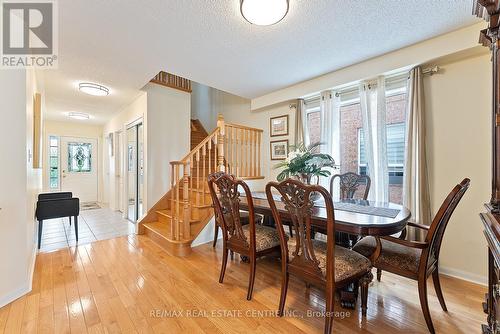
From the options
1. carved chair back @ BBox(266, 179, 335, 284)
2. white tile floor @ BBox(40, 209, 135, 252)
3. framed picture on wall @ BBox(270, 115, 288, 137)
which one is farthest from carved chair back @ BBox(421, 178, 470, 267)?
white tile floor @ BBox(40, 209, 135, 252)

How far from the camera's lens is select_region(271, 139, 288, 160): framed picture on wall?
3.96 meters

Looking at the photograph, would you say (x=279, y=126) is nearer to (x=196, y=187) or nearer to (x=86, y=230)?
(x=196, y=187)

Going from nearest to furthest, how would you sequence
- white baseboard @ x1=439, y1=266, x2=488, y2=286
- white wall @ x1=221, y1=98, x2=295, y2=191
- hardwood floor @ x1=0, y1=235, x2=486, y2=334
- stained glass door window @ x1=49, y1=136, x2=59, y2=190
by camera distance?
hardwood floor @ x1=0, y1=235, x2=486, y2=334 → white baseboard @ x1=439, y1=266, x2=488, y2=286 → white wall @ x1=221, y1=98, x2=295, y2=191 → stained glass door window @ x1=49, y1=136, x2=59, y2=190

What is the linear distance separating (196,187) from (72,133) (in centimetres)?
514

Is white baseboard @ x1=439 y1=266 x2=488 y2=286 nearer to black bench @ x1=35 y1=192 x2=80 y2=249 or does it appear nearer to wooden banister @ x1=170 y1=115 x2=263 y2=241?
wooden banister @ x1=170 y1=115 x2=263 y2=241

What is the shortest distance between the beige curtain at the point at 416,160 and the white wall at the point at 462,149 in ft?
0.39

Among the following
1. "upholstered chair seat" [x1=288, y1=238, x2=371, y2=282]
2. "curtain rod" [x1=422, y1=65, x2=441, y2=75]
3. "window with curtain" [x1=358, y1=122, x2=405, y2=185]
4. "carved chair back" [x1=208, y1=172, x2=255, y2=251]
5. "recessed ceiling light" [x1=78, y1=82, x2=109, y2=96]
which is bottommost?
"upholstered chair seat" [x1=288, y1=238, x2=371, y2=282]

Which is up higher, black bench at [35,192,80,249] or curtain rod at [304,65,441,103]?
curtain rod at [304,65,441,103]

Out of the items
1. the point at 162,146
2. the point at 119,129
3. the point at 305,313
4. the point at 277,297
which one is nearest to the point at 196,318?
the point at 277,297

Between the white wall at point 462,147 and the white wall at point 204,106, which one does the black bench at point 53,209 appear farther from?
the white wall at point 462,147

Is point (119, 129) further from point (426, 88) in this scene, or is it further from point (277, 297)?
point (426, 88)

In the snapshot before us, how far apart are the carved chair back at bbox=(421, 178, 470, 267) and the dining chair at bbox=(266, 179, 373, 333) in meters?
0.40

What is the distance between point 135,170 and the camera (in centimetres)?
440

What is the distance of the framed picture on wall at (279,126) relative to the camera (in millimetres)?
3988
